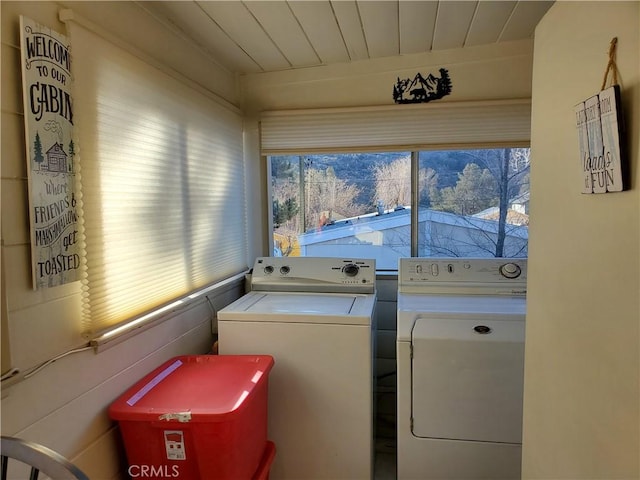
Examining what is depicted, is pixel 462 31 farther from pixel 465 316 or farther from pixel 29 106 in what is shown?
pixel 29 106

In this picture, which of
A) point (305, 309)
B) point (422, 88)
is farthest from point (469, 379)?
point (422, 88)

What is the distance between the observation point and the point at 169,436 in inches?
57.5

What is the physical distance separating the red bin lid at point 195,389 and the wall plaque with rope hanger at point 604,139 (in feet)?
4.10

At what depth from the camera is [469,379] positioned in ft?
5.91

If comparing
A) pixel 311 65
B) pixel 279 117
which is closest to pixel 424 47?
pixel 311 65

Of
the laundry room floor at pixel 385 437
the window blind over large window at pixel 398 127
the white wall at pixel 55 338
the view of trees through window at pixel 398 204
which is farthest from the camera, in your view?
the view of trees through window at pixel 398 204

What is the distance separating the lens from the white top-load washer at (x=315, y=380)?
1.89m

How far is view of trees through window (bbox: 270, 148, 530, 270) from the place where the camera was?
2633 millimetres

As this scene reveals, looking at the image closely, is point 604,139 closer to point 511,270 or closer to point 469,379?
point 469,379

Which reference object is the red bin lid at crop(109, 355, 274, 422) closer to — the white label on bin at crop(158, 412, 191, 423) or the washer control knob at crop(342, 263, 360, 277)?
the white label on bin at crop(158, 412, 191, 423)

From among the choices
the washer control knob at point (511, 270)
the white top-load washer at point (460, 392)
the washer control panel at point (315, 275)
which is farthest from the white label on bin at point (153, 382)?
the washer control knob at point (511, 270)

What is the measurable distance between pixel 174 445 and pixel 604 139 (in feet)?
5.04

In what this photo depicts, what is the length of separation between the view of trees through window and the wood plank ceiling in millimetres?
630

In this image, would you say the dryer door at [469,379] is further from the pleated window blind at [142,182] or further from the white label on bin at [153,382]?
the pleated window blind at [142,182]
